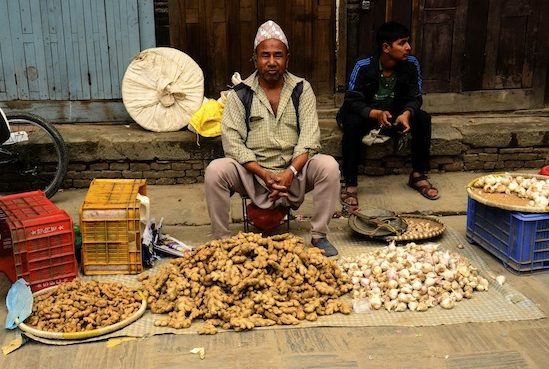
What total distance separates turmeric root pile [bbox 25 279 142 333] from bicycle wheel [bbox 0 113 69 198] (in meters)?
1.96

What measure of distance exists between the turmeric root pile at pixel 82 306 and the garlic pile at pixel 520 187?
243 centimetres

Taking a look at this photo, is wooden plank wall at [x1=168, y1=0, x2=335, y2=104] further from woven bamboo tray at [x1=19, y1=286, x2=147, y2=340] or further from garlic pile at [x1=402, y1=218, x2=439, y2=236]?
woven bamboo tray at [x1=19, y1=286, x2=147, y2=340]

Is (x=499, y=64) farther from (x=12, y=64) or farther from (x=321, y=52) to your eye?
(x=12, y=64)

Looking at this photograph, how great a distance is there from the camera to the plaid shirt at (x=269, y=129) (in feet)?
14.6

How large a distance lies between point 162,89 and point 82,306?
279cm

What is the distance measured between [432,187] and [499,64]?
1.77 metres

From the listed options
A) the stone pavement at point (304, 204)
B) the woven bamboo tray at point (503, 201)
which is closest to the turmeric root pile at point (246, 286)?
the stone pavement at point (304, 204)

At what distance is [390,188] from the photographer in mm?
5812

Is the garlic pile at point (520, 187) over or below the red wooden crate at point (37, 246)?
over

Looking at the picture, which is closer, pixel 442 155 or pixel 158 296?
pixel 158 296

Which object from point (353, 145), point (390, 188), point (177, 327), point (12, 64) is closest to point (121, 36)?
point (12, 64)

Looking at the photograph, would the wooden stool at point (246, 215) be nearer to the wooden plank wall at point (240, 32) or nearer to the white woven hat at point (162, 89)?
the white woven hat at point (162, 89)

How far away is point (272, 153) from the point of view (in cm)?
448

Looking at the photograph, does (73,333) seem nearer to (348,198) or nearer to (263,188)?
(263,188)
